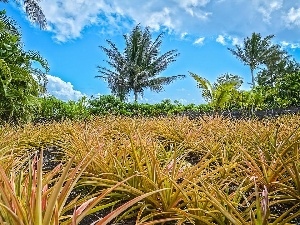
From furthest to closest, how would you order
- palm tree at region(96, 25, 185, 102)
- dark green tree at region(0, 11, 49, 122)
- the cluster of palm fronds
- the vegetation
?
1. palm tree at region(96, 25, 185, 102)
2. dark green tree at region(0, 11, 49, 122)
3. the vegetation
4. the cluster of palm fronds

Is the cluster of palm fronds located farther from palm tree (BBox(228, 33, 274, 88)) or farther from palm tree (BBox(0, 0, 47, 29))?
palm tree (BBox(228, 33, 274, 88))

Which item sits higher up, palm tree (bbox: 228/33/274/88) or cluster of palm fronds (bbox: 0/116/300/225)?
palm tree (bbox: 228/33/274/88)

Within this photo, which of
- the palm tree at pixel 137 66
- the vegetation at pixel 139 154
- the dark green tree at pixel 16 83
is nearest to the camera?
the vegetation at pixel 139 154

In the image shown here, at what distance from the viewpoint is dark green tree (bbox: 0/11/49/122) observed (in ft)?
30.2

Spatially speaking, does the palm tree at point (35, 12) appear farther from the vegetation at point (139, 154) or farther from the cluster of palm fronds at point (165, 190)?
the cluster of palm fronds at point (165, 190)

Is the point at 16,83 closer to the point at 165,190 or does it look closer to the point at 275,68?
the point at 165,190

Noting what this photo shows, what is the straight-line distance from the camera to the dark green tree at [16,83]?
9203 mm

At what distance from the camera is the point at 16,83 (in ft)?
32.1

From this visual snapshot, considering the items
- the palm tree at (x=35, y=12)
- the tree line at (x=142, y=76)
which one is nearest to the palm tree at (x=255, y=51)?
the tree line at (x=142, y=76)

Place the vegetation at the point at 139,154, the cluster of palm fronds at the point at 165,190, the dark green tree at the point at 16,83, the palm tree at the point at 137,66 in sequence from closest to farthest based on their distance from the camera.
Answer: the cluster of palm fronds at the point at 165,190 → the vegetation at the point at 139,154 → the dark green tree at the point at 16,83 → the palm tree at the point at 137,66

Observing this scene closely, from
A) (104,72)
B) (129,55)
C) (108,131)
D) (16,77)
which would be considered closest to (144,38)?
(129,55)

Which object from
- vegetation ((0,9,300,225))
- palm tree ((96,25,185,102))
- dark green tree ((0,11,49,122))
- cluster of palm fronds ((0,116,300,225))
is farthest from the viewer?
palm tree ((96,25,185,102))

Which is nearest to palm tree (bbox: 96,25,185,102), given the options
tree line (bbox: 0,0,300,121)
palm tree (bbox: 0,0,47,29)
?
tree line (bbox: 0,0,300,121)

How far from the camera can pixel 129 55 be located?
3288 centimetres
